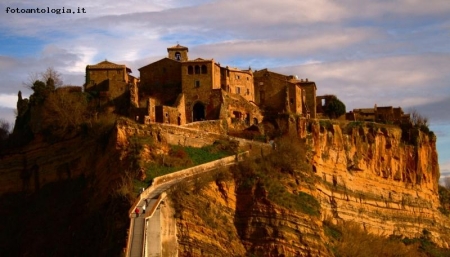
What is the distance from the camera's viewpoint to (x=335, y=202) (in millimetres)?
72875

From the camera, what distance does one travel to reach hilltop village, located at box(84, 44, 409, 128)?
72.3m

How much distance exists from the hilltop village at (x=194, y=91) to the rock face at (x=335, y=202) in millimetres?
3821

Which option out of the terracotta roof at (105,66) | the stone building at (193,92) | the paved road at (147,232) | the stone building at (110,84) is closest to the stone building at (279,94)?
the stone building at (193,92)

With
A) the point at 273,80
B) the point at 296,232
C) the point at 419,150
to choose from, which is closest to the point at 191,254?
the point at 296,232

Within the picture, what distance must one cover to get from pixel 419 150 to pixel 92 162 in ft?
95.4

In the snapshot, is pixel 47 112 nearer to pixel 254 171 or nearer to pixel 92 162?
pixel 92 162

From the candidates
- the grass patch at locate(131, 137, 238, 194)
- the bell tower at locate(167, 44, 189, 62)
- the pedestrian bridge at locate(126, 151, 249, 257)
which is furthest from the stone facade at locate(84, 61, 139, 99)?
the pedestrian bridge at locate(126, 151, 249, 257)

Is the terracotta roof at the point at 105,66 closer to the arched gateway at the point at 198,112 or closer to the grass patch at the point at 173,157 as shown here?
the arched gateway at the point at 198,112

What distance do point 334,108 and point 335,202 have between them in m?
12.5

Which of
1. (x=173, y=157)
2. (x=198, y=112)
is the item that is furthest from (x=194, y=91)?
(x=173, y=157)

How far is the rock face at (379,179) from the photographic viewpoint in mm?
73875

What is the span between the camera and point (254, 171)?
63750 mm

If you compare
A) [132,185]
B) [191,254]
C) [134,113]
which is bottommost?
[191,254]

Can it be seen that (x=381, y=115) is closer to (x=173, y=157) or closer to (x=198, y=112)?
(x=198, y=112)
